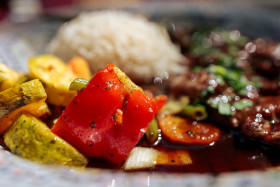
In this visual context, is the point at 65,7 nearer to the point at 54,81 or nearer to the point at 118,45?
the point at 118,45

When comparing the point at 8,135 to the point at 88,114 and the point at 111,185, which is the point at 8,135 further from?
the point at 111,185

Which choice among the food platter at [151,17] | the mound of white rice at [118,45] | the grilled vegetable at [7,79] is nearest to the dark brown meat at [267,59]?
the food platter at [151,17]

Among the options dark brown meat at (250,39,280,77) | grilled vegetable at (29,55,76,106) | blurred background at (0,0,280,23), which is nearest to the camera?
grilled vegetable at (29,55,76,106)

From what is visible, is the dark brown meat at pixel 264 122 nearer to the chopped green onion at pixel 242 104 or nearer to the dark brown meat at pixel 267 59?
the chopped green onion at pixel 242 104

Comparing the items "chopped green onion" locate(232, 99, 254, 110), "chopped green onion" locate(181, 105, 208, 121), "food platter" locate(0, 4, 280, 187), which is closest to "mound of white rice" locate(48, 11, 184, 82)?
"food platter" locate(0, 4, 280, 187)

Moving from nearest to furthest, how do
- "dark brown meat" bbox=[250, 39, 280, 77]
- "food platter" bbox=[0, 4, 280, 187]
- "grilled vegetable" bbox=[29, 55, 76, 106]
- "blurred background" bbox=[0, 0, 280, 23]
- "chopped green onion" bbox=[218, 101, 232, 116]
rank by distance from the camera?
1. "food platter" bbox=[0, 4, 280, 187]
2. "grilled vegetable" bbox=[29, 55, 76, 106]
3. "chopped green onion" bbox=[218, 101, 232, 116]
4. "dark brown meat" bbox=[250, 39, 280, 77]
5. "blurred background" bbox=[0, 0, 280, 23]

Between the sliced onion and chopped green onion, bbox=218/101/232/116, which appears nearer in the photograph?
the sliced onion

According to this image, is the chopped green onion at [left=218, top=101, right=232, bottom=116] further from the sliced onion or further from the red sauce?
the sliced onion

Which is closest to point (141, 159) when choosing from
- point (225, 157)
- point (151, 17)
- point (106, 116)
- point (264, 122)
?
point (106, 116)
